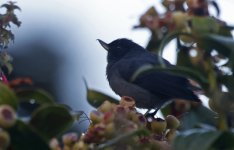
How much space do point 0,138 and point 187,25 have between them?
0.36 meters

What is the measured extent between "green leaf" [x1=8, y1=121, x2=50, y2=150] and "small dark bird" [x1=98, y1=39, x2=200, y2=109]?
7.53 feet

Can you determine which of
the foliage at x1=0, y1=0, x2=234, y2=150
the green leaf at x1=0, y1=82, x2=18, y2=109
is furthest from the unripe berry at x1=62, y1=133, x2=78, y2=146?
the green leaf at x1=0, y1=82, x2=18, y2=109

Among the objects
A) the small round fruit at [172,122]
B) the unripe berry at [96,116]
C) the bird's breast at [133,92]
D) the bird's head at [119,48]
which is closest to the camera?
the unripe berry at [96,116]

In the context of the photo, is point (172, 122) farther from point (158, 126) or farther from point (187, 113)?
point (187, 113)

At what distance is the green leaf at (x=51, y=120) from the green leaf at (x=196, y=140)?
0.59 ft

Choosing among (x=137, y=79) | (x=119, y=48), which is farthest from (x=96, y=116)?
(x=119, y=48)

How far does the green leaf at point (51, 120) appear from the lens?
3.48 feet

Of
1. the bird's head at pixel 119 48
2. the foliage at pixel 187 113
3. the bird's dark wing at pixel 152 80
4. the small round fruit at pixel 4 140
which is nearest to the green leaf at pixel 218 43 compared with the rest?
the foliage at pixel 187 113

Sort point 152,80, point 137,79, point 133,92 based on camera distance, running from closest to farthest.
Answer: point 137,79 < point 152,80 < point 133,92

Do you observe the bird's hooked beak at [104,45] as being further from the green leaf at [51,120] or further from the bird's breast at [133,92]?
the green leaf at [51,120]

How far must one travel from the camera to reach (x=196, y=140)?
3.40ft

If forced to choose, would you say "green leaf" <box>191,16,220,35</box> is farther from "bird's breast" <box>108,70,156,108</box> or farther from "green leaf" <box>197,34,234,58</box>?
"bird's breast" <box>108,70,156,108</box>

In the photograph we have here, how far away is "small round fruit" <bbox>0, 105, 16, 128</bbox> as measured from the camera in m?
1.00

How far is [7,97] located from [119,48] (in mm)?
3870
